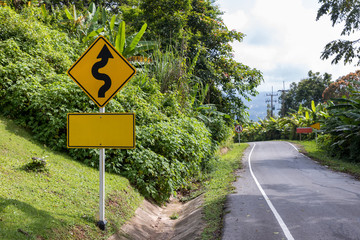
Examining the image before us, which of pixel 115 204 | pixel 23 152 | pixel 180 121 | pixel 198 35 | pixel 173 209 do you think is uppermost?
pixel 198 35

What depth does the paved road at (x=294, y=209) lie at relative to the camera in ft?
19.2

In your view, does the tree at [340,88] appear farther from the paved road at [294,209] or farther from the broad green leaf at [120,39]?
the broad green leaf at [120,39]

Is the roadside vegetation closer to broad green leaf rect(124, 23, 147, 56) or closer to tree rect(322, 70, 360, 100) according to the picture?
broad green leaf rect(124, 23, 147, 56)

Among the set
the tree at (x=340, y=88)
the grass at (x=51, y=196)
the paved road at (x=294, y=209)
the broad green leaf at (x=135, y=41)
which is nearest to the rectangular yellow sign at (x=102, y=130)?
the grass at (x=51, y=196)

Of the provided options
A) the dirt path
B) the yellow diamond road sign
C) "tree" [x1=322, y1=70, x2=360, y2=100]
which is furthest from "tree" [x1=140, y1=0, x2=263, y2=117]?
"tree" [x1=322, y1=70, x2=360, y2=100]

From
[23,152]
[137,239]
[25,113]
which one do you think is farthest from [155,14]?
[137,239]

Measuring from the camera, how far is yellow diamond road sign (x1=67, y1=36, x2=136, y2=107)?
18.1 feet

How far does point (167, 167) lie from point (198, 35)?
1209cm

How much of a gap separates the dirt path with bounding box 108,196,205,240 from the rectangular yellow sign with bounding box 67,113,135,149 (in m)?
1.54

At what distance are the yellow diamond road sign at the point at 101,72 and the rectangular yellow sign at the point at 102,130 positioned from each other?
304mm

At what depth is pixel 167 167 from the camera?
8.71 m

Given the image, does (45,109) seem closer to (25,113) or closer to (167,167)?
(25,113)

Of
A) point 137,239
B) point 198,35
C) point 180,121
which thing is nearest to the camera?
point 137,239

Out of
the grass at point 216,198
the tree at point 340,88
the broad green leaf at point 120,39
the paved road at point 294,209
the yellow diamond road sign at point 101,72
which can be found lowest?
the grass at point 216,198
